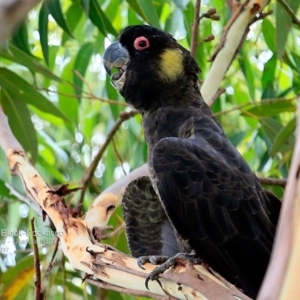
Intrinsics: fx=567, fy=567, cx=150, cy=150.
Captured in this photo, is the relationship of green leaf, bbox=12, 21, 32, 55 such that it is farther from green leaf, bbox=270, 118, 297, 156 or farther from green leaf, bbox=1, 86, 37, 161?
green leaf, bbox=270, 118, 297, 156

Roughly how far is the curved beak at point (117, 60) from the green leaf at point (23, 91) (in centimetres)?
19

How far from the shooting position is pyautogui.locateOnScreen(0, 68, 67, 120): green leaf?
1.57 m

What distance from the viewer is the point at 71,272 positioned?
190 centimetres

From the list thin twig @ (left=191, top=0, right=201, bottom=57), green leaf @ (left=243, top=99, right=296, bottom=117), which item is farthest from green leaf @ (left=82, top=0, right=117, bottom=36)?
A: green leaf @ (left=243, top=99, right=296, bottom=117)

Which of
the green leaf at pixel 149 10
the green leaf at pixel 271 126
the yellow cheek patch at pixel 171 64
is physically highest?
the green leaf at pixel 149 10

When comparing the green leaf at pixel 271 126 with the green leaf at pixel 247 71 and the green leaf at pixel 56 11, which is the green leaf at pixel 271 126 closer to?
the green leaf at pixel 247 71

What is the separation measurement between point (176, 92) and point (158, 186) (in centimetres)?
38

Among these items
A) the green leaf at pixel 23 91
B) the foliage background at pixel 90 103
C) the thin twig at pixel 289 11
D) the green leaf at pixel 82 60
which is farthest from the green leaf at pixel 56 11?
the thin twig at pixel 289 11

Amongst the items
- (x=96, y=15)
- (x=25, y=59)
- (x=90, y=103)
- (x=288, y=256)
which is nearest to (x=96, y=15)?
(x=96, y=15)

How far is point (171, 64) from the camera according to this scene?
1.52 m

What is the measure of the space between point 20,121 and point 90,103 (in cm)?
82

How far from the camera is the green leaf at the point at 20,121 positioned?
1.55 meters

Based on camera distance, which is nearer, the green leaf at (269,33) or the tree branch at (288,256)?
the tree branch at (288,256)

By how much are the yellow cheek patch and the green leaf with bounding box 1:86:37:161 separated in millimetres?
390
